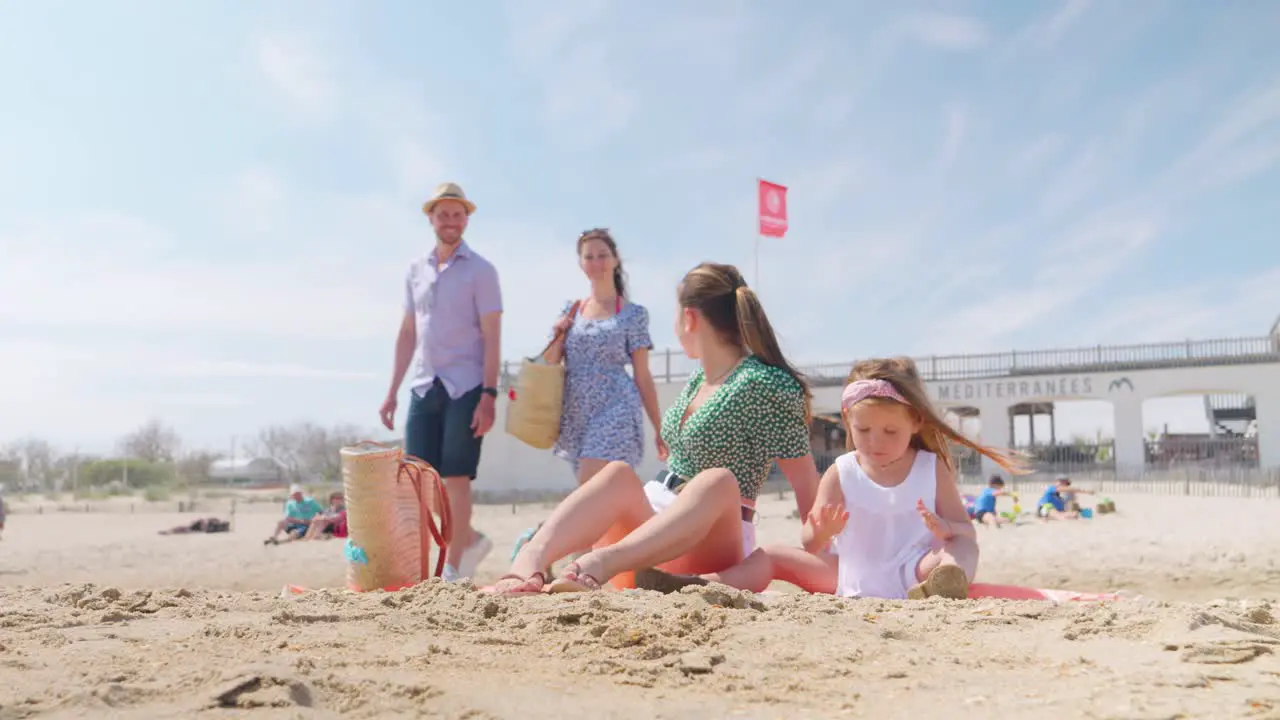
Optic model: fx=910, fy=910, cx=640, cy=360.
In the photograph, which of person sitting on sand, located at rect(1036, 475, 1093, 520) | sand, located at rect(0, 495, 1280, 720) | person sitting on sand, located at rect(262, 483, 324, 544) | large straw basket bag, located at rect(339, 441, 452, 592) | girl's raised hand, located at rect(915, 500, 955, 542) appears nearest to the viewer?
sand, located at rect(0, 495, 1280, 720)

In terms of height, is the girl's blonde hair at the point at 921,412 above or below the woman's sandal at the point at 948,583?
above

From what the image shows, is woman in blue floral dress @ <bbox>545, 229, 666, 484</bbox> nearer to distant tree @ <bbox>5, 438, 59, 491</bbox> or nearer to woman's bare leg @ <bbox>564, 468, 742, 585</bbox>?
woman's bare leg @ <bbox>564, 468, 742, 585</bbox>

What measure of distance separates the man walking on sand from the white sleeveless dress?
2.00m

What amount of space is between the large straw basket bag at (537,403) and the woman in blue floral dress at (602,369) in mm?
66

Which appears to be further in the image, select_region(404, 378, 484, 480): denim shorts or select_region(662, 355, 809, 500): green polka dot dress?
select_region(404, 378, 484, 480): denim shorts

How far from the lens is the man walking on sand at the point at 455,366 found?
459 centimetres

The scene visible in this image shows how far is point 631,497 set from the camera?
3.08 m

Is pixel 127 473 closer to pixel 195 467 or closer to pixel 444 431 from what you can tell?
pixel 195 467

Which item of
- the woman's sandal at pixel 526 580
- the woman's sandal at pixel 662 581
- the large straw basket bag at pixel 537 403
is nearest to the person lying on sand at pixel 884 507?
the woman's sandal at pixel 662 581

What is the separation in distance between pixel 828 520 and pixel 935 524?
1.17ft

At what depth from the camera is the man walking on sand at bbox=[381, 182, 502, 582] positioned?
4.59 m

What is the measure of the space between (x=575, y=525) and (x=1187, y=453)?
25.7 metres

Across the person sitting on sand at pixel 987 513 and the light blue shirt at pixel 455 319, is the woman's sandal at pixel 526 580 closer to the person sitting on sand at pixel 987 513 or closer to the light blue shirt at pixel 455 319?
the light blue shirt at pixel 455 319

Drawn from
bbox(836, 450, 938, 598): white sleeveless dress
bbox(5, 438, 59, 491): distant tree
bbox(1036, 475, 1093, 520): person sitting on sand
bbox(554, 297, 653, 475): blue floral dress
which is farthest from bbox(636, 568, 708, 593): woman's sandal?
bbox(5, 438, 59, 491): distant tree
